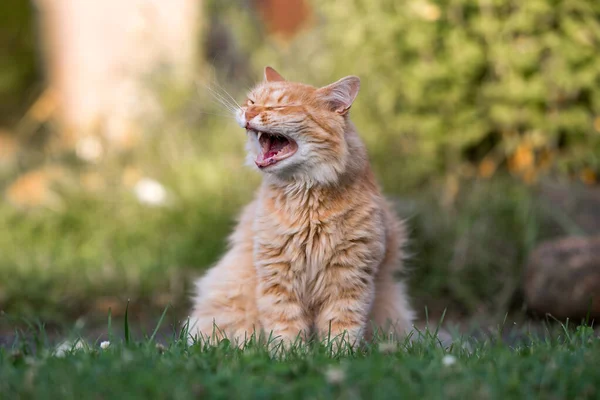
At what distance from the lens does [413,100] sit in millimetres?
6352

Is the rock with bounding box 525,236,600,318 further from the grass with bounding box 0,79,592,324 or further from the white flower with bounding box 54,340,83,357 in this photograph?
the white flower with bounding box 54,340,83,357

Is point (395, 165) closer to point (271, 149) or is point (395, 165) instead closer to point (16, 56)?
point (271, 149)

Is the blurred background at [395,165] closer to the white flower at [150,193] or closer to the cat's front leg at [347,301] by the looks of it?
the white flower at [150,193]

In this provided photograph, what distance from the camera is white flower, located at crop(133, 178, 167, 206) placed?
5848mm

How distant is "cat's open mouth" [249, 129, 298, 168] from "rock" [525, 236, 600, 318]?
2.15 meters

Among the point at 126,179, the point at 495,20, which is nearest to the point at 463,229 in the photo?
the point at 495,20

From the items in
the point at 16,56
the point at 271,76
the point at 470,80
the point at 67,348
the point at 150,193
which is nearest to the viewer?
the point at 67,348

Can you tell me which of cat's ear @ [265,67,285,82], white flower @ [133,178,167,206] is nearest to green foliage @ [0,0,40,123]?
white flower @ [133,178,167,206]

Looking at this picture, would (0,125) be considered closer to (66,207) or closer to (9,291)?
(66,207)

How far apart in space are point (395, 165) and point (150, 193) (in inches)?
80.8

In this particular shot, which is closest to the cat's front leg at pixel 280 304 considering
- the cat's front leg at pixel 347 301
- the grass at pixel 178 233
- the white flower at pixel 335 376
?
the cat's front leg at pixel 347 301

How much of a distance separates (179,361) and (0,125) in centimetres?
1169

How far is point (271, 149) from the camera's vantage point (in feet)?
10.9

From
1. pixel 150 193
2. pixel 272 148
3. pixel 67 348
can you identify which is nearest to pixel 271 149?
pixel 272 148
